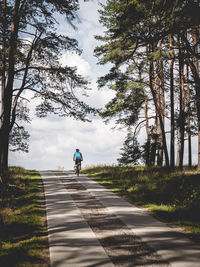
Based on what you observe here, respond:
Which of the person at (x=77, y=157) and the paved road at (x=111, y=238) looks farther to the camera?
the person at (x=77, y=157)

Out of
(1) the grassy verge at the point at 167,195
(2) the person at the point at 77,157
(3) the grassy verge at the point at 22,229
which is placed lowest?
(3) the grassy verge at the point at 22,229

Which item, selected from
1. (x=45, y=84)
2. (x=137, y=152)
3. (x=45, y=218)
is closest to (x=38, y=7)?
(x=45, y=84)

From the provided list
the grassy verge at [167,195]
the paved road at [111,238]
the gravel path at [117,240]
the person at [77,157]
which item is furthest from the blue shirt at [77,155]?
the gravel path at [117,240]

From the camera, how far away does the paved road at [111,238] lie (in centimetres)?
468

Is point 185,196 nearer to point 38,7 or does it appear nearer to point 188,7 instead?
point 188,7

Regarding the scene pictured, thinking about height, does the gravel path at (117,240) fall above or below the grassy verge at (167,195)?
below

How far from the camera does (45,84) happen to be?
50.5ft

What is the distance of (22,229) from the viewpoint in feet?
22.1

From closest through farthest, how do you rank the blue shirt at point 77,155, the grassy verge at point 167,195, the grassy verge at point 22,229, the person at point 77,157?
the grassy verge at point 22,229 < the grassy verge at point 167,195 < the person at point 77,157 < the blue shirt at point 77,155

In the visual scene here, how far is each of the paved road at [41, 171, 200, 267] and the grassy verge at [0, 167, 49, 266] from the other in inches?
10.1

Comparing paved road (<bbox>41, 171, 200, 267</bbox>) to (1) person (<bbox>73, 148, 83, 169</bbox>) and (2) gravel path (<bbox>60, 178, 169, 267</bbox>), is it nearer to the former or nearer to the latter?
(2) gravel path (<bbox>60, 178, 169, 267</bbox>)

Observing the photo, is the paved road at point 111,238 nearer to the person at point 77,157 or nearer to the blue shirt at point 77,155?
the person at point 77,157

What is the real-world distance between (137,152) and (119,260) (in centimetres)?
1782

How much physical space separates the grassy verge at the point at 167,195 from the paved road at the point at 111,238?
63 centimetres
